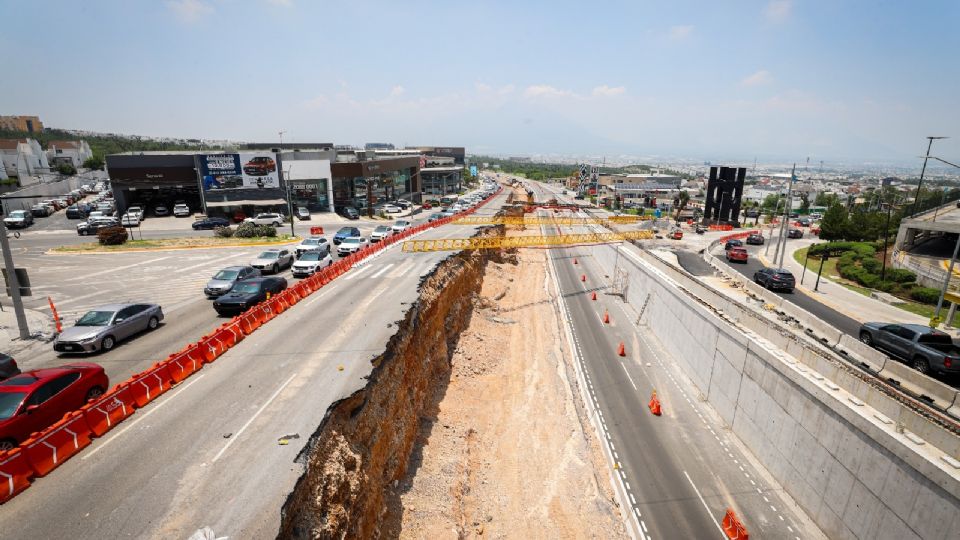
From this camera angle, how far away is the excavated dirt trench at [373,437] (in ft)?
33.6

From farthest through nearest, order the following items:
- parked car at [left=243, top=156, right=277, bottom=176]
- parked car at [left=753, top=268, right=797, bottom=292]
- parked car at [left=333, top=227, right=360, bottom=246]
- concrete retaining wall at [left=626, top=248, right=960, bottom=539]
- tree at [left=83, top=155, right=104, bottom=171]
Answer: tree at [left=83, top=155, right=104, bottom=171] < parked car at [left=243, top=156, right=277, bottom=176] < parked car at [left=333, top=227, right=360, bottom=246] < parked car at [left=753, top=268, right=797, bottom=292] < concrete retaining wall at [left=626, top=248, right=960, bottom=539]

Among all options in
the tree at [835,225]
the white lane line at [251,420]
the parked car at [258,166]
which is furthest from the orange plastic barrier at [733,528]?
the parked car at [258,166]

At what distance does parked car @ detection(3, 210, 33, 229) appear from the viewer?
5144cm

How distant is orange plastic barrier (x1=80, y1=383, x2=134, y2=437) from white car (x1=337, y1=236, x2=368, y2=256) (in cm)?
2501

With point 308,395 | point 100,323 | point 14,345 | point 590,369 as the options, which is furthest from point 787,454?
point 14,345

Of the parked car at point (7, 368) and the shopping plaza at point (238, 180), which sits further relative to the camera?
the shopping plaza at point (238, 180)

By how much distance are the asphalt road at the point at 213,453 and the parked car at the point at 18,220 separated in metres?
54.0

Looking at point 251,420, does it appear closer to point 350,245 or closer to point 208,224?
point 350,245

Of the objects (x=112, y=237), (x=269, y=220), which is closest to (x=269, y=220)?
(x=269, y=220)

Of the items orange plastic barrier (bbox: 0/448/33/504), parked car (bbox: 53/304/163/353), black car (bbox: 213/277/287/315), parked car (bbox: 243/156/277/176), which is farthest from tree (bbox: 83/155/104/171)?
orange plastic barrier (bbox: 0/448/33/504)

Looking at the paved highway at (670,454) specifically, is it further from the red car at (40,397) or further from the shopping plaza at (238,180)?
the shopping plaza at (238,180)

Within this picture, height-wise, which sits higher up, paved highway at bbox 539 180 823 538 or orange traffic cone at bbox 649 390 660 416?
orange traffic cone at bbox 649 390 660 416

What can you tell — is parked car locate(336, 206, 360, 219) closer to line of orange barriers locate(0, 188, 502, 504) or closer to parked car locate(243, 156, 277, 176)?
parked car locate(243, 156, 277, 176)

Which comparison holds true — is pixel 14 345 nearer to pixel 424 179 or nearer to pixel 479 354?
pixel 479 354
